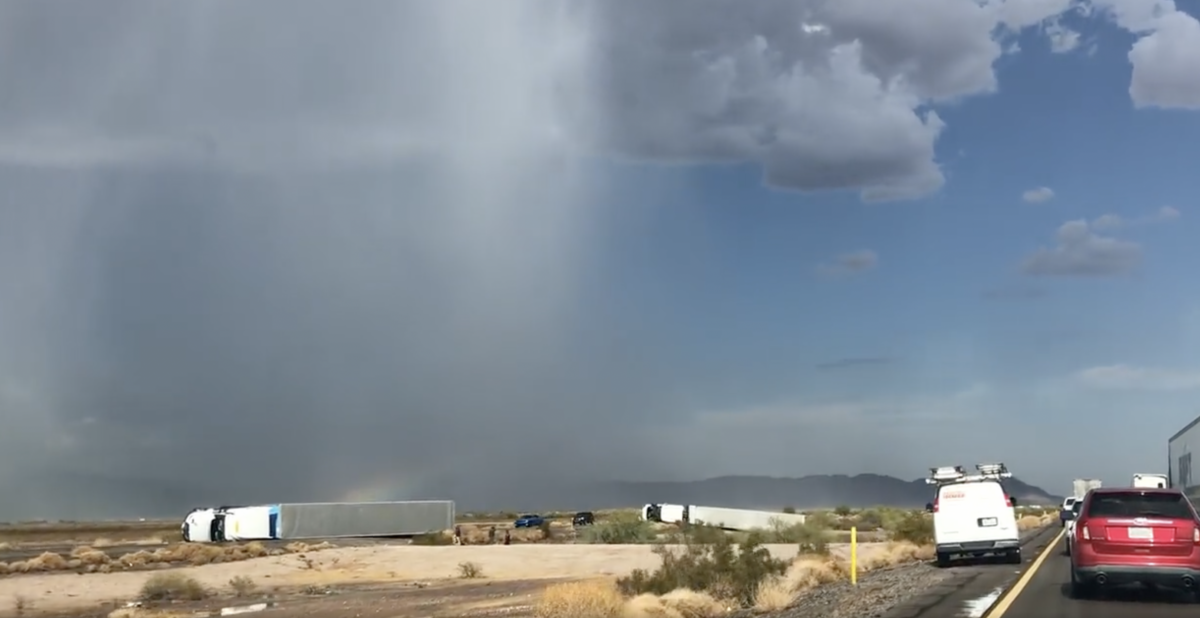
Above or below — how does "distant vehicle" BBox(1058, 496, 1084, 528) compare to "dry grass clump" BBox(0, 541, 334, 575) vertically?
above

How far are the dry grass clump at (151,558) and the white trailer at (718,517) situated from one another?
91.2ft

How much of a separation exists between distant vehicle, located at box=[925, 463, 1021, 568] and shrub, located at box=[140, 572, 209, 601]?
26.7 meters

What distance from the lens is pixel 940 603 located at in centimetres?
2128

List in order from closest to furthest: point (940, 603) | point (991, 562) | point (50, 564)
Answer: point (940, 603) → point (991, 562) → point (50, 564)

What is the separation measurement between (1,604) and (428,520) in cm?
4484

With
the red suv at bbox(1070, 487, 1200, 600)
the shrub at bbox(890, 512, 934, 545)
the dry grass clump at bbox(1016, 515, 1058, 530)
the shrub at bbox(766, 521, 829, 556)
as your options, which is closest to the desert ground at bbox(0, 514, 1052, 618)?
the shrub at bbox(890, 512, 934, 545)

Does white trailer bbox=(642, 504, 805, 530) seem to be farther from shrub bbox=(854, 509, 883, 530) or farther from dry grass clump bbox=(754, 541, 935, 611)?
dry grass clump bbox=(754, 541, 935, 611)

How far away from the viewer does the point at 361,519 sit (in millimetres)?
81625

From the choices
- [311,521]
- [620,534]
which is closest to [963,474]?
[620,534]

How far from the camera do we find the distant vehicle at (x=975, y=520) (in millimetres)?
32406

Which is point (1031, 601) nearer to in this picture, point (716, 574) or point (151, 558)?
point (716, 574)

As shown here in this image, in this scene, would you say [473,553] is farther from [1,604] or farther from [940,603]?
[940,603]

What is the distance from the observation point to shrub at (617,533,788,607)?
27.7m

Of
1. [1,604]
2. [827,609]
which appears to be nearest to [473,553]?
[1,604]
